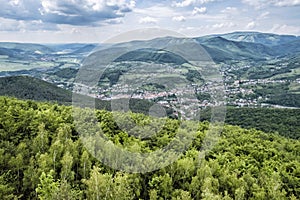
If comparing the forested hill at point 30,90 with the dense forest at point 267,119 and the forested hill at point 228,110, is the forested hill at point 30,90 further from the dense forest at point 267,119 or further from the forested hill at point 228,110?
the dense forest at point 267,119

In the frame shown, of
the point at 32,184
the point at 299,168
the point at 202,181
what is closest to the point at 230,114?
the point at 299,168

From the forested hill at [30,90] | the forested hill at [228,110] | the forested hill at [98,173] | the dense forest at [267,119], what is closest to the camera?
the forested hill at [98,173]

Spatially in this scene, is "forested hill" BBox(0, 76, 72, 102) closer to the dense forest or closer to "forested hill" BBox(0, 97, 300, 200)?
the dense forest

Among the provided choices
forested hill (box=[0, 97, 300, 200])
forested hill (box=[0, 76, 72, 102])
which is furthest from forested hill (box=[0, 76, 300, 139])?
forested hill (box=[0, 97, 300, 200])

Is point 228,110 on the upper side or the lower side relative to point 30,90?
lower

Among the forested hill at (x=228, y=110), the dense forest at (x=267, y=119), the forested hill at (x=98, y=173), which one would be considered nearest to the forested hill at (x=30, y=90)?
the forested hill at (x=228, y=110)

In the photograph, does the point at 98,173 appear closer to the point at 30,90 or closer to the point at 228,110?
the point at 228,110

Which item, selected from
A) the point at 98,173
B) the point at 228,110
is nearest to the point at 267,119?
the point at 228,110
